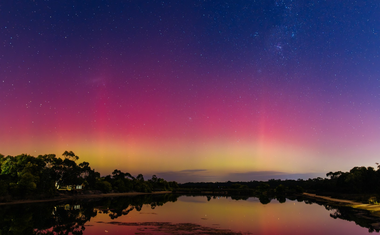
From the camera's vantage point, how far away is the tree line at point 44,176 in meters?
56.5

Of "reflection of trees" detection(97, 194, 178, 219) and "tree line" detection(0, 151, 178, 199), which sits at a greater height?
"tree line" detection(0, 151, 178, 199)

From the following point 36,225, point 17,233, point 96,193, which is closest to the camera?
point 17,233

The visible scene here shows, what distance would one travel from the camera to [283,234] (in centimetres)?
2536

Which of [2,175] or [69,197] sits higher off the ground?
[2,175]

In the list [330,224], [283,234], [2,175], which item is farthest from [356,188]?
[2,175]

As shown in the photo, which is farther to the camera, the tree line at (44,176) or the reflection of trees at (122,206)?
the tree line at (44,176)

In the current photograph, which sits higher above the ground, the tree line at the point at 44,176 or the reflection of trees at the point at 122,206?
the tree line at the point at 44,176

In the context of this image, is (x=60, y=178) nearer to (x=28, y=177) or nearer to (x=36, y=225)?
(x=28, y=177)

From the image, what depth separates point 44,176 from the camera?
6419 centimetres

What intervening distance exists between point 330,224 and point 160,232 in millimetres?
21383

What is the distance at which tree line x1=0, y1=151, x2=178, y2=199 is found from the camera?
5650cm

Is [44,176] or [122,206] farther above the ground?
[44,176]

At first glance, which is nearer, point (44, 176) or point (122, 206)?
point (122, 206)

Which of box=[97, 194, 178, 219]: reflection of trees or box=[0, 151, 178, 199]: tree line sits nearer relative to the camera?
box=[97, 194, 178, 219]: reflection of trees
